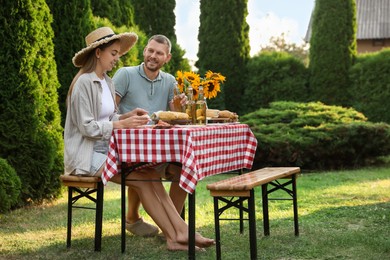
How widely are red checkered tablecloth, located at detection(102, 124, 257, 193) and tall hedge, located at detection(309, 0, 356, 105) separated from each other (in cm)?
1154

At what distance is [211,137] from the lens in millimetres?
5883

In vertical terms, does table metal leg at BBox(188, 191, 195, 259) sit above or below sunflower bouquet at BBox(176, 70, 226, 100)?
below

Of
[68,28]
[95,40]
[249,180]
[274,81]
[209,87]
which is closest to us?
[249,180]

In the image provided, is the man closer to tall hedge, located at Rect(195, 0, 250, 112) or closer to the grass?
the grass

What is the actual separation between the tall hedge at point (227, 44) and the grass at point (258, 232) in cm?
816

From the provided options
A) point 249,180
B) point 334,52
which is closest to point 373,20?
point 334,52

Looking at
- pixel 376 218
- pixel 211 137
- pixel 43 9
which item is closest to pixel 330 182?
pixel 376 218

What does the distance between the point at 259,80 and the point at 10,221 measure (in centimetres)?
1097

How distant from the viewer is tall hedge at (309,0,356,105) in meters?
17.2

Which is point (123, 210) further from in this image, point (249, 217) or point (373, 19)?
point (373, 19)

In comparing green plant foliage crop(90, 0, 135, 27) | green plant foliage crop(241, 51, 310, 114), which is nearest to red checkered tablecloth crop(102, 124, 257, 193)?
green plant foliage crop(90, 0, 135, 27)

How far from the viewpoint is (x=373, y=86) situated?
660 inches

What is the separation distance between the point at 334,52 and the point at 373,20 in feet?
57.3

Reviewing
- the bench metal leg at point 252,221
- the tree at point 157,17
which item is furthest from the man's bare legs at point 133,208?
the tree at point 157,17
